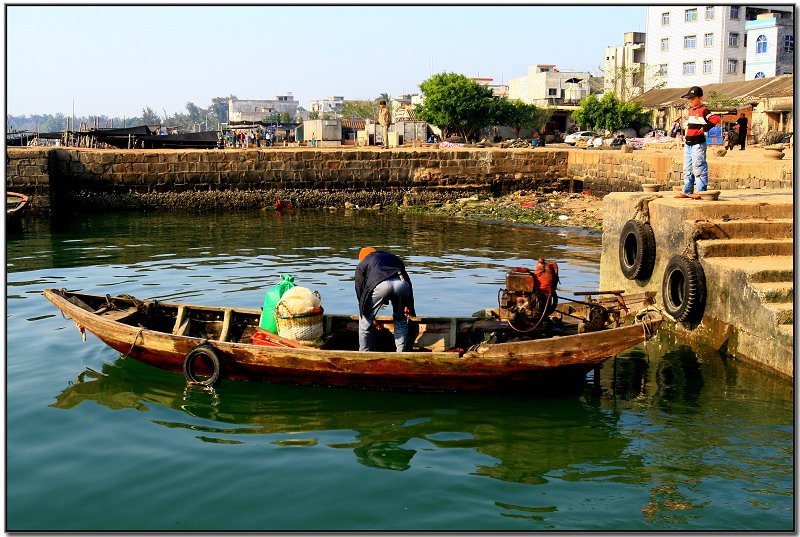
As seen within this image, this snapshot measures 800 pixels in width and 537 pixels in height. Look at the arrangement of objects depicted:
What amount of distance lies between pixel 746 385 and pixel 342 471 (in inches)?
186

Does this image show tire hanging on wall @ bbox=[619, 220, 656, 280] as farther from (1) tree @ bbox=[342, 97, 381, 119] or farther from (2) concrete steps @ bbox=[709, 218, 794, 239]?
(1) tree @ bbox=[342, 97, 381, 119]

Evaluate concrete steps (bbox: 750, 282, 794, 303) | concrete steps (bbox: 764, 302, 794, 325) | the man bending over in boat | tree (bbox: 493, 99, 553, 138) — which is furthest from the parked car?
the man bending over in boat

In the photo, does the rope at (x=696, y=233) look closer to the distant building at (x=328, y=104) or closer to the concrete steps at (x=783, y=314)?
the concrete steps at (x=783, y=314)

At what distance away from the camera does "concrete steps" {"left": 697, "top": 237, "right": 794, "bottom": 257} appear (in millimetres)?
9570

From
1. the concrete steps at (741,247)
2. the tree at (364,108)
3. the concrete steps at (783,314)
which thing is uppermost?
the tree at (364,108)

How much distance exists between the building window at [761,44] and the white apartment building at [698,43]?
8.88 ft

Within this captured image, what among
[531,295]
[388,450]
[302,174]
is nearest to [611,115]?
[302,174]

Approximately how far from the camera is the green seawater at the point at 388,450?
5.49 meters

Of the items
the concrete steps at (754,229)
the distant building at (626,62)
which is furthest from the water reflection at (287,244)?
the distant building at (626,62)

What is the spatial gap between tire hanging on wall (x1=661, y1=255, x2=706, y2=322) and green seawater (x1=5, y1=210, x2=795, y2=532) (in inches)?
19.4

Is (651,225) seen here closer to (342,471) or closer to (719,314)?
(719,314)

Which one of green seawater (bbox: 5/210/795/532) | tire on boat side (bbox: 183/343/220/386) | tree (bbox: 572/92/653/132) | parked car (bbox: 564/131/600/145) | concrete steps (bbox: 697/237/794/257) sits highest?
tree (bbox: 572/92/653/132)

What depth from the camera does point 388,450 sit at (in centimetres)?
666

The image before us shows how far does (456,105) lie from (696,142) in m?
33.3
